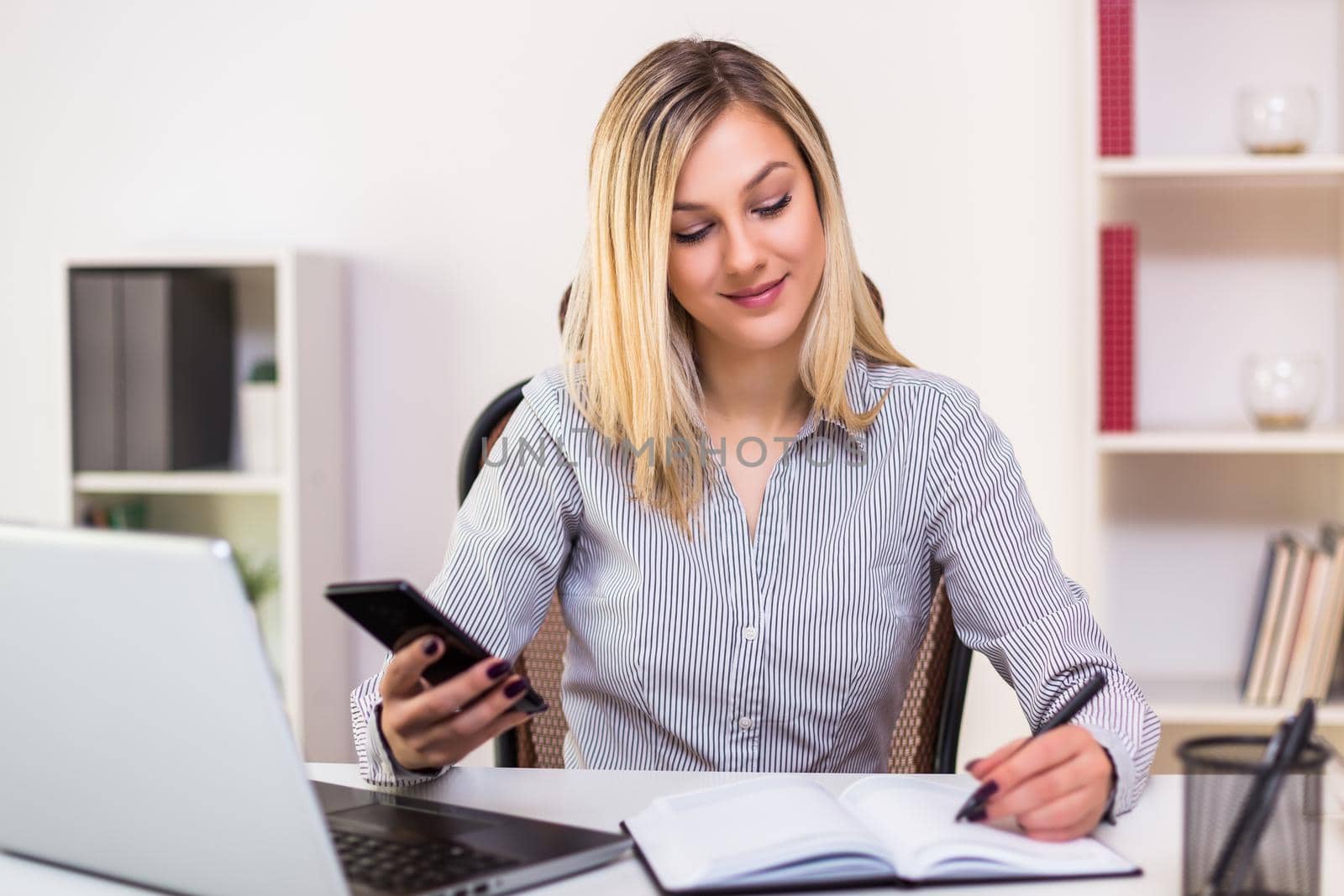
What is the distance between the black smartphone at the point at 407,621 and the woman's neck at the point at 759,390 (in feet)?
1.65

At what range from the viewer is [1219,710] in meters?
2.05

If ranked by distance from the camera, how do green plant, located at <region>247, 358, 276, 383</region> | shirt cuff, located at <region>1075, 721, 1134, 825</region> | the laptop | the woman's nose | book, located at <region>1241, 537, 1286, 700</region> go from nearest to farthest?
the laptop → shirt cuff, located at <region>1075, 721, 1134, 825</region> → the woman's nose → book, located at <region>1241, 537, 1286, 700</region> → green plant, located at <region>247, 358, 276, 383</region>

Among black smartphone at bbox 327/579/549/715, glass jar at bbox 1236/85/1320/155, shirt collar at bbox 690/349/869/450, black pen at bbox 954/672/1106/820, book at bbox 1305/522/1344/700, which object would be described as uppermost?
glass jar at bbox 1236/85/1320/155

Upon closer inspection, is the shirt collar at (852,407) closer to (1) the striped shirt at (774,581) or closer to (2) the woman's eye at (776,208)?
(1) the striped shirt at (774,581)

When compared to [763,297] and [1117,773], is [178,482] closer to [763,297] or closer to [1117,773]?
[763,297]

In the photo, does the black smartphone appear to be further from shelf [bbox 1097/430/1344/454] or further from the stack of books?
the stack of books

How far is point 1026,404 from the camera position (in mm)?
2287

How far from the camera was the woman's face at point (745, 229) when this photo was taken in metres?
1.29

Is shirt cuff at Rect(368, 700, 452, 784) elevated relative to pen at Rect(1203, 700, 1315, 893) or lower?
lower

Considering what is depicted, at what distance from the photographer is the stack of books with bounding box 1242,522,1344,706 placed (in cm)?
205

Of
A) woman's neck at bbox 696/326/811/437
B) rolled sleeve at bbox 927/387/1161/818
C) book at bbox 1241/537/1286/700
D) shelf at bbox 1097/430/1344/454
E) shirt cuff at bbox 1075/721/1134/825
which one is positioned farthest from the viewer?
book at bbox 1241/537/1286/700

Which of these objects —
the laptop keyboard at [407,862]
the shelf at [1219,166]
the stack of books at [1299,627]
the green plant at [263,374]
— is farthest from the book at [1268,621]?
the green plant at [263,374]

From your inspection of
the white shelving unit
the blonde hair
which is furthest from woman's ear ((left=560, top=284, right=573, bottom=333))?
the white shelving unit

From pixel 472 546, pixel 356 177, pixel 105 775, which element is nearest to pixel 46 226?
pixel 356 177
